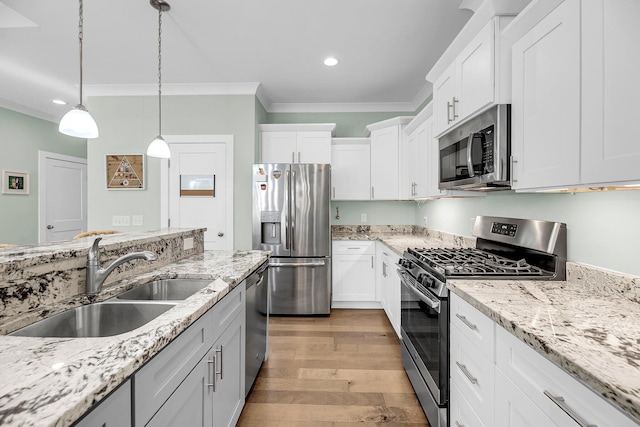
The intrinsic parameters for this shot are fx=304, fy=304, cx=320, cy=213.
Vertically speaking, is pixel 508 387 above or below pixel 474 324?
below

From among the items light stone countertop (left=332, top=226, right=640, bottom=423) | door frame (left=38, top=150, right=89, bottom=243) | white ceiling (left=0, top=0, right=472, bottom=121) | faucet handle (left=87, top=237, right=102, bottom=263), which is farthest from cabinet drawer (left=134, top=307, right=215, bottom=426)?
door frame (left=38, top=150, right=89, bottom=243)

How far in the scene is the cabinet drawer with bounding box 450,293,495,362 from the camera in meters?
1.16

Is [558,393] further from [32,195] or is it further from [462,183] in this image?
[32,195]

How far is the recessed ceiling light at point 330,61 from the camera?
2944 millimetres

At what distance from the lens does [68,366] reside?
70cm

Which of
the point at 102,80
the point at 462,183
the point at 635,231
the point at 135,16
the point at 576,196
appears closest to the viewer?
the point at 635,231

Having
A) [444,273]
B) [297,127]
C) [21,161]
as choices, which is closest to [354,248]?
[297,127]

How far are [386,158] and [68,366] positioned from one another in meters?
3.53

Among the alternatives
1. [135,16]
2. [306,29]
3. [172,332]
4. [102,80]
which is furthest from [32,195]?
[172,332]

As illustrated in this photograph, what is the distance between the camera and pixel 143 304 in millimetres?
1264

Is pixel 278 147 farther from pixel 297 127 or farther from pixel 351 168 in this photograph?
pixel 351 168

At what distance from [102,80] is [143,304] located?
3.41 meters

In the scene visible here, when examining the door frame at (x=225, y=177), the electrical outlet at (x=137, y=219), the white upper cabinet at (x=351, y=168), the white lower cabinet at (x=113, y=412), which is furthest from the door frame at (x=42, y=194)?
the white lower cabinet at (x=113, y=412)

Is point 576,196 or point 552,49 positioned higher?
A: point 552,49
